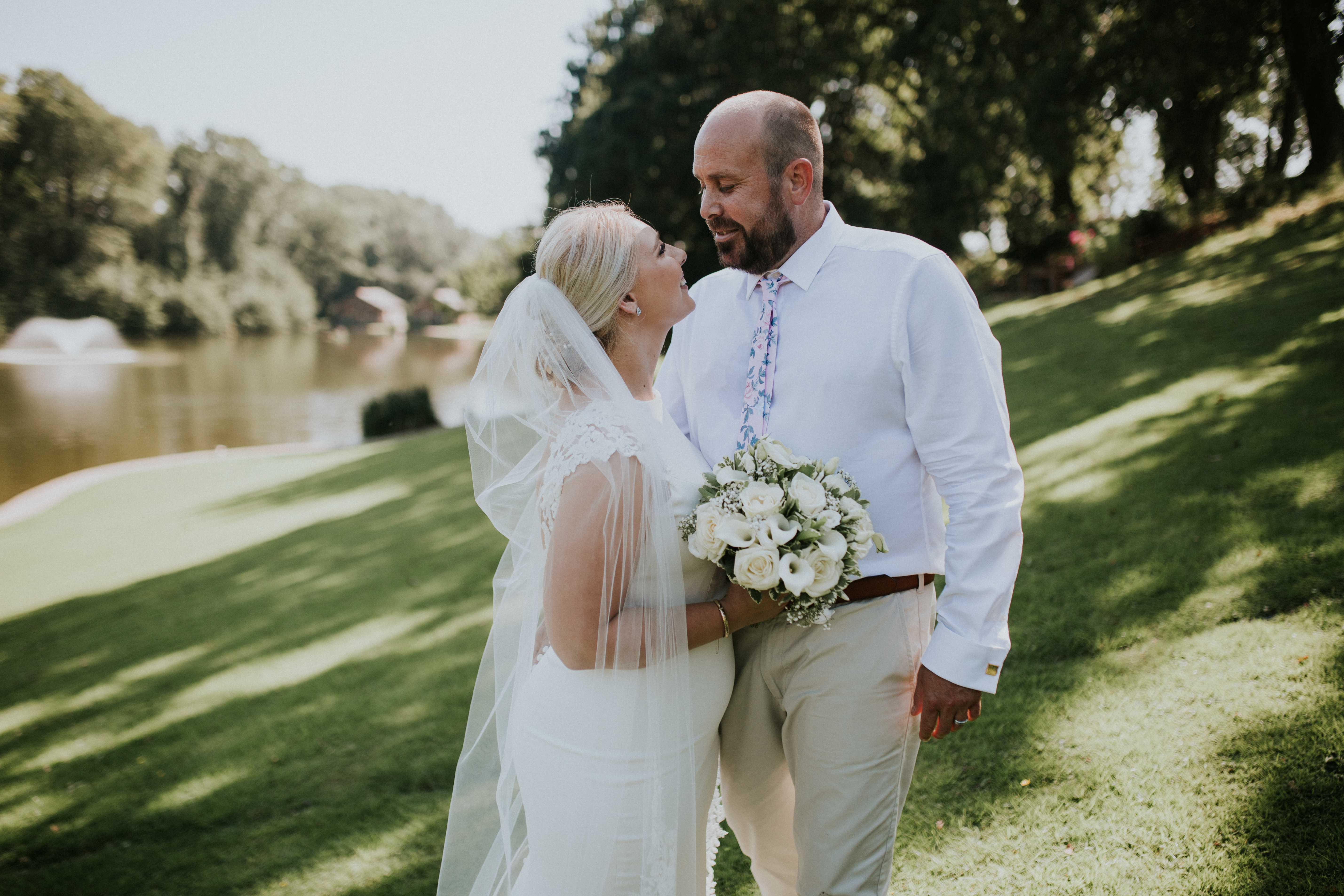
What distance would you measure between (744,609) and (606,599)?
40cm

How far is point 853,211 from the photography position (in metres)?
25.5

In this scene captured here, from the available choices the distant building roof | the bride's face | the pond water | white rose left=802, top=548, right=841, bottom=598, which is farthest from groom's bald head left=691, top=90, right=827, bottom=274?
the distant building roof

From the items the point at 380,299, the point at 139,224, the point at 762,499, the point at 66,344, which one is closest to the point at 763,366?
the point at 762,499

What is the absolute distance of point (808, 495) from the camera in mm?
1924

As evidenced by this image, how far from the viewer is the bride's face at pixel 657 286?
2.42m

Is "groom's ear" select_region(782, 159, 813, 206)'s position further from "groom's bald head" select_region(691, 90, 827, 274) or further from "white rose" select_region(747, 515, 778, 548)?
"white rose" select_region(747, 515, 778, 548)

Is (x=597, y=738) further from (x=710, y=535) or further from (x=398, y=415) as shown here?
(x=398, y=415)

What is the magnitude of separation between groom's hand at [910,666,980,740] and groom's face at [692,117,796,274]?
1.33 m

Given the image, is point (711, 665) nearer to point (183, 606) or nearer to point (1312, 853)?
→ point (1312, 853)

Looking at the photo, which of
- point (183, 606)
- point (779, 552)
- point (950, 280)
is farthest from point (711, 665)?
point (183, 606)

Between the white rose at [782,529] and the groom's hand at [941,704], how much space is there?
0.60m

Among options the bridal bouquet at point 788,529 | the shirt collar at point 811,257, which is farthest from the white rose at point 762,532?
the shirt collar at point 811,257

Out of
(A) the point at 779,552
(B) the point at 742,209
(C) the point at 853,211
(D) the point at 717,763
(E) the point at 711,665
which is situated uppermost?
(C) the point at 853,211

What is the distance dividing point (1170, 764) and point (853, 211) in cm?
2474
